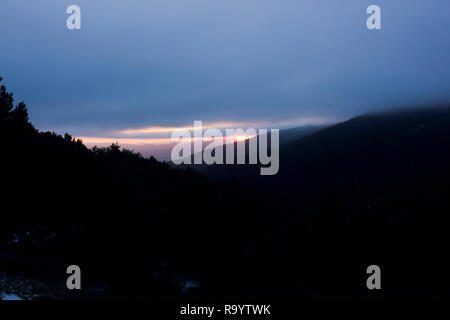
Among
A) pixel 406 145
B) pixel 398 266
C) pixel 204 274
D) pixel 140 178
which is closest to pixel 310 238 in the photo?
pixel 398 266

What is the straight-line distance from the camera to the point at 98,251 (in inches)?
630

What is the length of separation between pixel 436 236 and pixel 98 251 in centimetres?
2413

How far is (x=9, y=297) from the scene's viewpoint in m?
10.4

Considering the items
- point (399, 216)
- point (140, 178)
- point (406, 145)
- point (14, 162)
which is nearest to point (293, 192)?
point (406, 145)

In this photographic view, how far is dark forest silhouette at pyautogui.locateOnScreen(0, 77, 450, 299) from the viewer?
15586 mm

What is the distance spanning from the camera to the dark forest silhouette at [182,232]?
1559 cm

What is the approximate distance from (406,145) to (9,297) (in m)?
152

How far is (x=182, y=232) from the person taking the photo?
19.3m

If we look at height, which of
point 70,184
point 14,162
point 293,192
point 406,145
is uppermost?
point 406,145

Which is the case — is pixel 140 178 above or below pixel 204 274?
above
